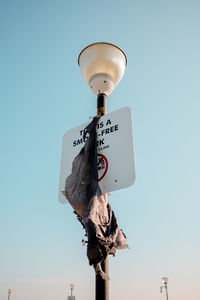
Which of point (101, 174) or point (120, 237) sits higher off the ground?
point (101, 174)

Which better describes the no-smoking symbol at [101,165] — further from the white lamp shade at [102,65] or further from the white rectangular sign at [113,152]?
the white lamp shade at [102,65]

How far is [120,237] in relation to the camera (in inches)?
108

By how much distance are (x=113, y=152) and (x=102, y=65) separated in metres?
1.21

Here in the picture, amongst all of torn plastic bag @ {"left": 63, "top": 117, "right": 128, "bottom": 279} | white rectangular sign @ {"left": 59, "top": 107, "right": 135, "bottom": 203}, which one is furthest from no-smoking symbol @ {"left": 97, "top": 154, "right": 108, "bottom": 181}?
torn plastic bag @ {"left": 63, "top": 117, "right": 128, "bottom": 279}

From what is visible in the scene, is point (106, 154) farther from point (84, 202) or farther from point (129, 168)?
point (84, 202)

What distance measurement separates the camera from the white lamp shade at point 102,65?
359 cm

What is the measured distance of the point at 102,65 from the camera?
142 inches

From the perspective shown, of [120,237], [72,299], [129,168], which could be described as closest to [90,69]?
[129,168]

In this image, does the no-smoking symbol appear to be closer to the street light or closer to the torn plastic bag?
the torn plastic bag

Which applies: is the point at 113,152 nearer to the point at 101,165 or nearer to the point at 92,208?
the point at 101,165

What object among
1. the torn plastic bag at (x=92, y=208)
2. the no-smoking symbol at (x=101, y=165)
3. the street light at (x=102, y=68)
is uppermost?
the street light at (x=102, y=68)

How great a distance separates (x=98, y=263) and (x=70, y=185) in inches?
35.2

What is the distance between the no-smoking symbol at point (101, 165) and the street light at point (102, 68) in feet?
2.14

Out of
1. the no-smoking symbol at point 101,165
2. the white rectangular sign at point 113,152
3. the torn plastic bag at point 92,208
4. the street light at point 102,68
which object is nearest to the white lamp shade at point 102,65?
the street light at point 102,68
